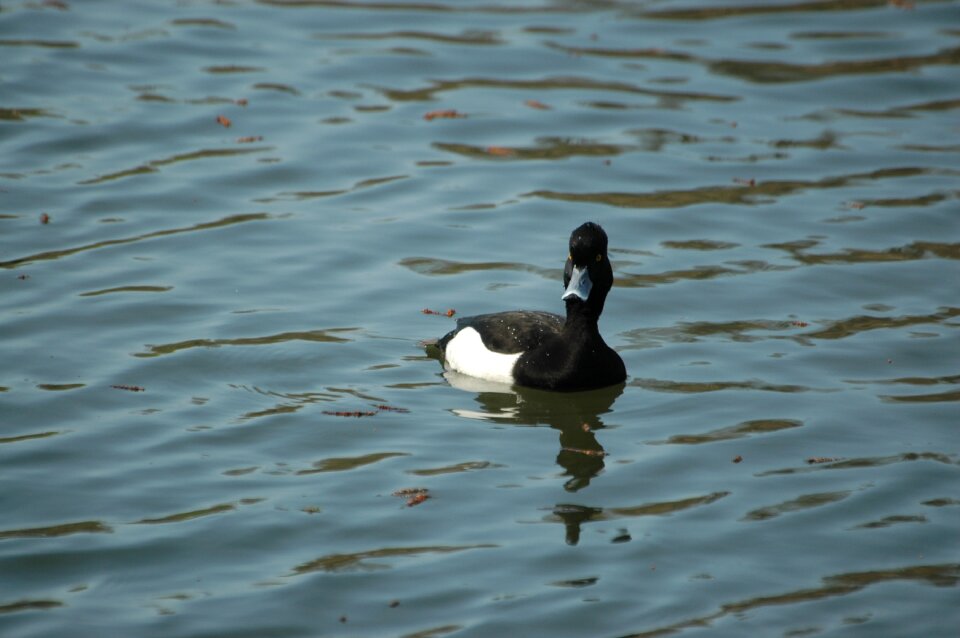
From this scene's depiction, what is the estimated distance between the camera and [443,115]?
16.7 meters

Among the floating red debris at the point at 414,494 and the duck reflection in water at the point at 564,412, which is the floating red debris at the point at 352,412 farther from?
the floating red debris at the point at 414,494

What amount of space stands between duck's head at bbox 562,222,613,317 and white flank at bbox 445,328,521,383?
73 centimetres

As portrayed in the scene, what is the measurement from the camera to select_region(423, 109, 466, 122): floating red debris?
1664 centimetres

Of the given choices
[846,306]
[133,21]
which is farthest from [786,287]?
[133,21]

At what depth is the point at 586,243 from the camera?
9.92m

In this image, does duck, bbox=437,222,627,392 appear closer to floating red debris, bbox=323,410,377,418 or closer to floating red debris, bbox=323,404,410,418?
floating red debris, bbox=323,404,410,418

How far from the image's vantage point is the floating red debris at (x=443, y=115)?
54.6ft

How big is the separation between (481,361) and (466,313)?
1.27m

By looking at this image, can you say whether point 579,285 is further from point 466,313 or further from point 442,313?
point 442,313

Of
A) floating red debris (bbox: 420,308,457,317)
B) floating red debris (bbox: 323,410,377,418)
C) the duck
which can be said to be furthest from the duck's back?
floating red debris (bbox: 323,410,377,418)

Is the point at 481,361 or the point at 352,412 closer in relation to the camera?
the point at 352,412

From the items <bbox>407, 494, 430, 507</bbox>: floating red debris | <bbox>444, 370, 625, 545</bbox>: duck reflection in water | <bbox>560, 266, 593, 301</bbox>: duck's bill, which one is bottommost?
<bbox>407, 494, 430, 507</bbox>: floating red debris

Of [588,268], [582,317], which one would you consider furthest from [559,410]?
[588,268]

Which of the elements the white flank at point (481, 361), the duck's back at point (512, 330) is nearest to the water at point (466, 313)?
the white flank at point (481, 361)
